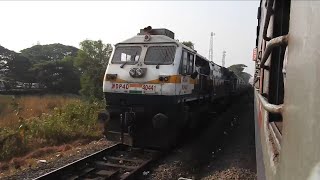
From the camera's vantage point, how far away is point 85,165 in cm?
719

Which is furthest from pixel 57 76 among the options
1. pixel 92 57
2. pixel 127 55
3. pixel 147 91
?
pixel 147 91

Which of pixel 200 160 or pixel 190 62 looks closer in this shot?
pixel 200 160

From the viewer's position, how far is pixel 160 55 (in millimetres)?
8719

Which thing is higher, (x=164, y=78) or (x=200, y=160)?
(x=164, y=78)

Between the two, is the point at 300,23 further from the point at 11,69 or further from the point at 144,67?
the point at 11,69

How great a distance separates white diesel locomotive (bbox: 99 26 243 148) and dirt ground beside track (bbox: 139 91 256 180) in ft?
2.41

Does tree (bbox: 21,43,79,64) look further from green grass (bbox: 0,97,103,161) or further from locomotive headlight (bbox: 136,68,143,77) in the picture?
locomotive headlight (bbox: 136,68,143,77)

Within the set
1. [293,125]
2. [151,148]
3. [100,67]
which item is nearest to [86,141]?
[151,148]

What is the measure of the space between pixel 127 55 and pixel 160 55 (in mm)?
921

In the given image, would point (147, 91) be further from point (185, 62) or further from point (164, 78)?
point (185, 62)

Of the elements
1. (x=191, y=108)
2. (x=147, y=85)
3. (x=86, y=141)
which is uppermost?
(x=147, y=85)

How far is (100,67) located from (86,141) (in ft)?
83.4

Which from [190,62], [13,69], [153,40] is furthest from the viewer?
[13,69]

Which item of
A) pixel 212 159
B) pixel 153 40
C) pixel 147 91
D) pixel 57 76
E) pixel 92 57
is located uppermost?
pixel 92 57
